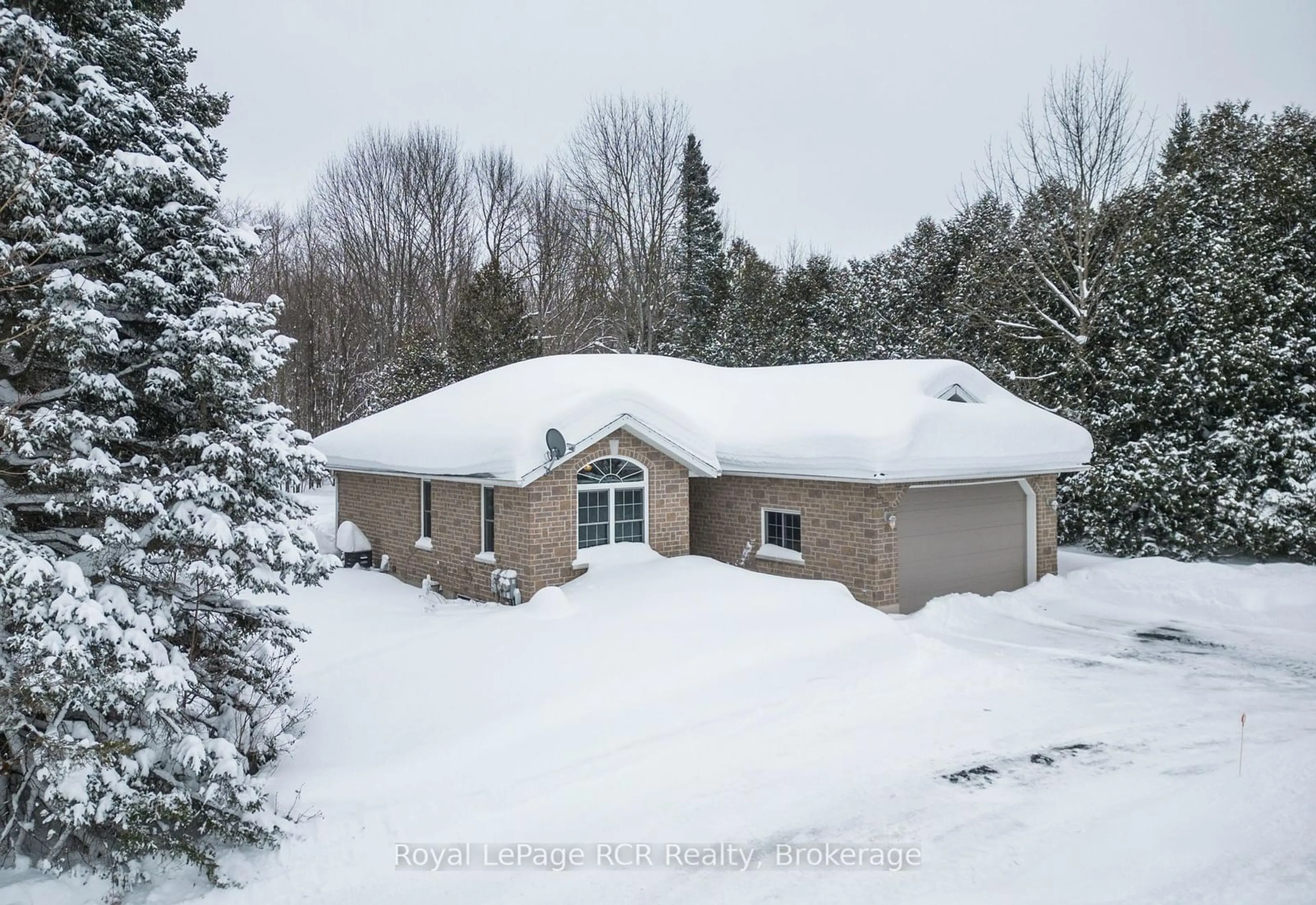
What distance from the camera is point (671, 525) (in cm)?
1293

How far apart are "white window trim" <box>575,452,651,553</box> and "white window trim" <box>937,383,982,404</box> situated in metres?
5.21

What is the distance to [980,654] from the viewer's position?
9969 millimetres

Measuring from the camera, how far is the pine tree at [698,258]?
32.2 metres

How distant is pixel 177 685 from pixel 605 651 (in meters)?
4.22

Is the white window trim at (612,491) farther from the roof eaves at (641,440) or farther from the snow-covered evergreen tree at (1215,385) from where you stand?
the snow-covered evergreen tree at (1215,385)

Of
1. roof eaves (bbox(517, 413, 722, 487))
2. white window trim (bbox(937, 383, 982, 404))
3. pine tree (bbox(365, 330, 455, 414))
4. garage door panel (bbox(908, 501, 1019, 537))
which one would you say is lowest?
garage door panel (bbox(908, 501, 1019, 537))

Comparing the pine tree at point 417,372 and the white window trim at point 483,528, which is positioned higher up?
the pine tree at point 417,372

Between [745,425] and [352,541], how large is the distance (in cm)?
819

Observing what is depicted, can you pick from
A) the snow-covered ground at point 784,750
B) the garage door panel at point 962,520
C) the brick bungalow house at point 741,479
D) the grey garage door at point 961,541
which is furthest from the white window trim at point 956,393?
the snow-covered ground at point 784,750

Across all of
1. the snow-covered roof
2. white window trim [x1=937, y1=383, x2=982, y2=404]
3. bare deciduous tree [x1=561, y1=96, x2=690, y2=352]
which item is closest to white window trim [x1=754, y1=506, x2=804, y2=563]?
the snow-covered roof

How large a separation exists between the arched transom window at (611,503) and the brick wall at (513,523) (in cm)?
16

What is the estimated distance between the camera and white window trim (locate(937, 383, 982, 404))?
13.5 metres

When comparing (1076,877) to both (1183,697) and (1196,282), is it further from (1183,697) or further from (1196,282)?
(1196,282)

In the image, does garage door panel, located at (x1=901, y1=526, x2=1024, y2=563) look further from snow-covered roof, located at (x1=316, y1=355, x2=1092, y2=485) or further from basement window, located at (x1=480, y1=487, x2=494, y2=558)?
basement window, located at (x1=480, y1=487, x2=494, y2=558)
